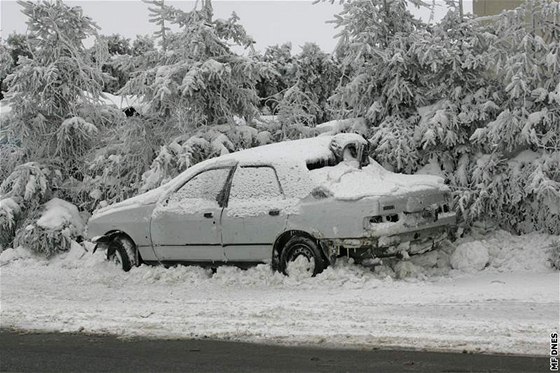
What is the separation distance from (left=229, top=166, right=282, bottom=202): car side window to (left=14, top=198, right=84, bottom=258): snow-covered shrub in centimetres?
367

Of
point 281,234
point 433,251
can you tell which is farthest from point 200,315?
point 433,251

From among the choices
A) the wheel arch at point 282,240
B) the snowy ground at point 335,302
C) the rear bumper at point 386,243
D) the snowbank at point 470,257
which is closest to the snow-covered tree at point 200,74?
the snowy ground at point 335,302

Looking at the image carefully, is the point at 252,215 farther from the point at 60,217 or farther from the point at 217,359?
the point at 60,217

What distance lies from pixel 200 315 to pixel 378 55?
4757 mm

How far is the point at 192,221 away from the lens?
8.59m

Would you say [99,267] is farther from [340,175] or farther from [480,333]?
[480,333]

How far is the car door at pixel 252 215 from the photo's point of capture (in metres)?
8.02

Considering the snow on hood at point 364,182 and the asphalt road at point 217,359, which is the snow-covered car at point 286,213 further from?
the asphalt road at point 217,359

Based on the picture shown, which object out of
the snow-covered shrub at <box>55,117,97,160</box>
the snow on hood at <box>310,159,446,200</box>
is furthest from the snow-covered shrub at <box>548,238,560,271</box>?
the snow-covered shrub at <box>55,117,97,160</box>

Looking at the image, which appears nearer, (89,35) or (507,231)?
(507,231)

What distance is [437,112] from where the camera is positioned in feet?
30.3

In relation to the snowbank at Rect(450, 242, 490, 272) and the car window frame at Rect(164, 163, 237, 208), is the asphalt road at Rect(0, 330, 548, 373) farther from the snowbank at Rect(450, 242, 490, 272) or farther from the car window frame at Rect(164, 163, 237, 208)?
the snowbank at Rect(450, 242, 490, 272)

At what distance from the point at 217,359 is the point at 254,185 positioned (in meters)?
3.37

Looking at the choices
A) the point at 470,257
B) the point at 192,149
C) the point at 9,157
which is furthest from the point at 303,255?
the point at 9,157
